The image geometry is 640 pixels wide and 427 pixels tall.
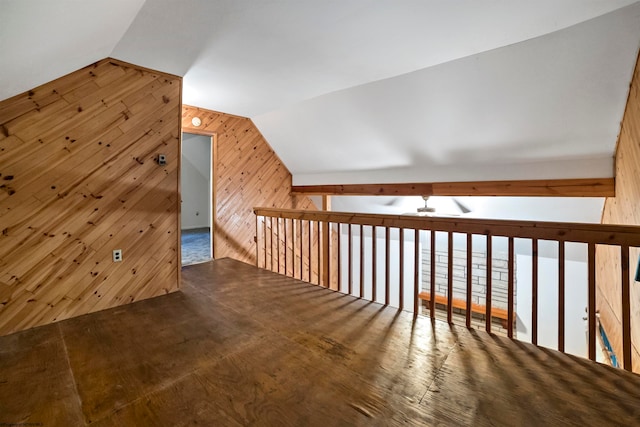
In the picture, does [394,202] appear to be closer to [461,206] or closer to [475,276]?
[461,206]

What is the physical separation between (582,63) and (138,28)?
3.50 meters

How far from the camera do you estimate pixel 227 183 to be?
192 inches

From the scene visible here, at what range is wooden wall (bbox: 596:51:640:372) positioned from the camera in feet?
7.78

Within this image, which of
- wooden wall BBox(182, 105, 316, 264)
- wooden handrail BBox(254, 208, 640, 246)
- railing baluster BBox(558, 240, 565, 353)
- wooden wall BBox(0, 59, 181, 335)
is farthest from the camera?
wooden wall BBox(182, 105, 316, 264)

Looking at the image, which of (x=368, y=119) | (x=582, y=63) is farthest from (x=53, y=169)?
(x=582, y=63)

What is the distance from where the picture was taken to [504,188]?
12.0 feet

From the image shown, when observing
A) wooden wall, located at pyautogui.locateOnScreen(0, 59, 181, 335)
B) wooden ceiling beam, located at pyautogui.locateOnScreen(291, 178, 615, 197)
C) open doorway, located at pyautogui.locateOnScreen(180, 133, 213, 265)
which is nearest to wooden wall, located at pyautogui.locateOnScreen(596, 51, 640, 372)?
wooden ceiling beam, located at pyautogui.locateOnScreen(291, 178, 615, 197)

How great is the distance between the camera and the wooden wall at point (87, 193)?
2271 mm

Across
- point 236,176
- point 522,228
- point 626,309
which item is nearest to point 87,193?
point 236,176

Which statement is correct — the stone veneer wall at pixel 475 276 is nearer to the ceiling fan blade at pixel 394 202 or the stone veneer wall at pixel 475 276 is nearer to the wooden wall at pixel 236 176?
the ceiling fan blade at pixel 394 202

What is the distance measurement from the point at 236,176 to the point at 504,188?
13.1 ft

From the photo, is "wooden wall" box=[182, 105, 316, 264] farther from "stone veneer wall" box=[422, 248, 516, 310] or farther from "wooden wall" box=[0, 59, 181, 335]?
"stone veneer wall" box=[422, 248, 516, 310]

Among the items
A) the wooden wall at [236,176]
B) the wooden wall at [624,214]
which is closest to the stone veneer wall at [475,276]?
the wooden wall at [624,214]

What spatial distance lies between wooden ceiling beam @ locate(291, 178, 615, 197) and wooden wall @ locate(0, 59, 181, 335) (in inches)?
123
